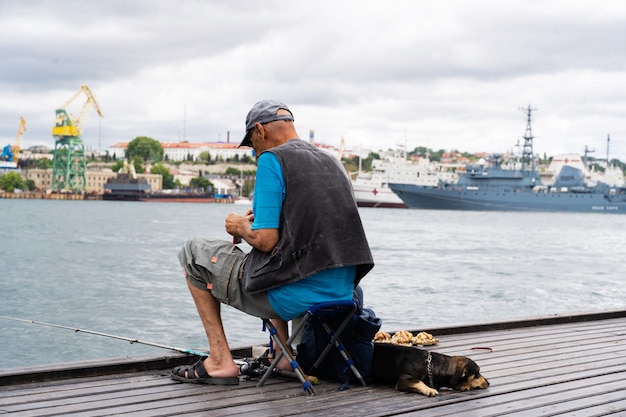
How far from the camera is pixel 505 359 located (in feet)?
9.75

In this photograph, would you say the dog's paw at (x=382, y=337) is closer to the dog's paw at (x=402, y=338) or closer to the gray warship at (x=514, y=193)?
the dog's paw at (x=402, y=338)

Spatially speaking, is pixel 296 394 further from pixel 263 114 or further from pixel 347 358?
pixel 263 114

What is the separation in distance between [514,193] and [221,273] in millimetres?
61853

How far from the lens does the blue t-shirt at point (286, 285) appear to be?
7.63 ft

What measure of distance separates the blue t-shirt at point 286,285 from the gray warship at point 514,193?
6123cm

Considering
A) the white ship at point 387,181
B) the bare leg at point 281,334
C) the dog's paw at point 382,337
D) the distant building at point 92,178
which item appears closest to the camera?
the bare leg at point 281,334

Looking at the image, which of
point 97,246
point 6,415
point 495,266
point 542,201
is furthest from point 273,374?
point 542,201

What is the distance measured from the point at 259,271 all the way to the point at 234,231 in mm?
137

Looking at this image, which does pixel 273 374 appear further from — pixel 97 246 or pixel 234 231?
pixel 97 246

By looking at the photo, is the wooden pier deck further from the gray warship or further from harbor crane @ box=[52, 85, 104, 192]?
harbor crane @ box=[52, 85, 104, 192]

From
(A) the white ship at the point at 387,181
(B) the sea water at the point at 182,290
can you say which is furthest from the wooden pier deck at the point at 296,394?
(A) the white ship at the point at 387,181

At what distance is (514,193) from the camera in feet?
204

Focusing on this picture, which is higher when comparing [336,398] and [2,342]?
[336,398]

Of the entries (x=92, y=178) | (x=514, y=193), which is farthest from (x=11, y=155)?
(x=514, y=193)
